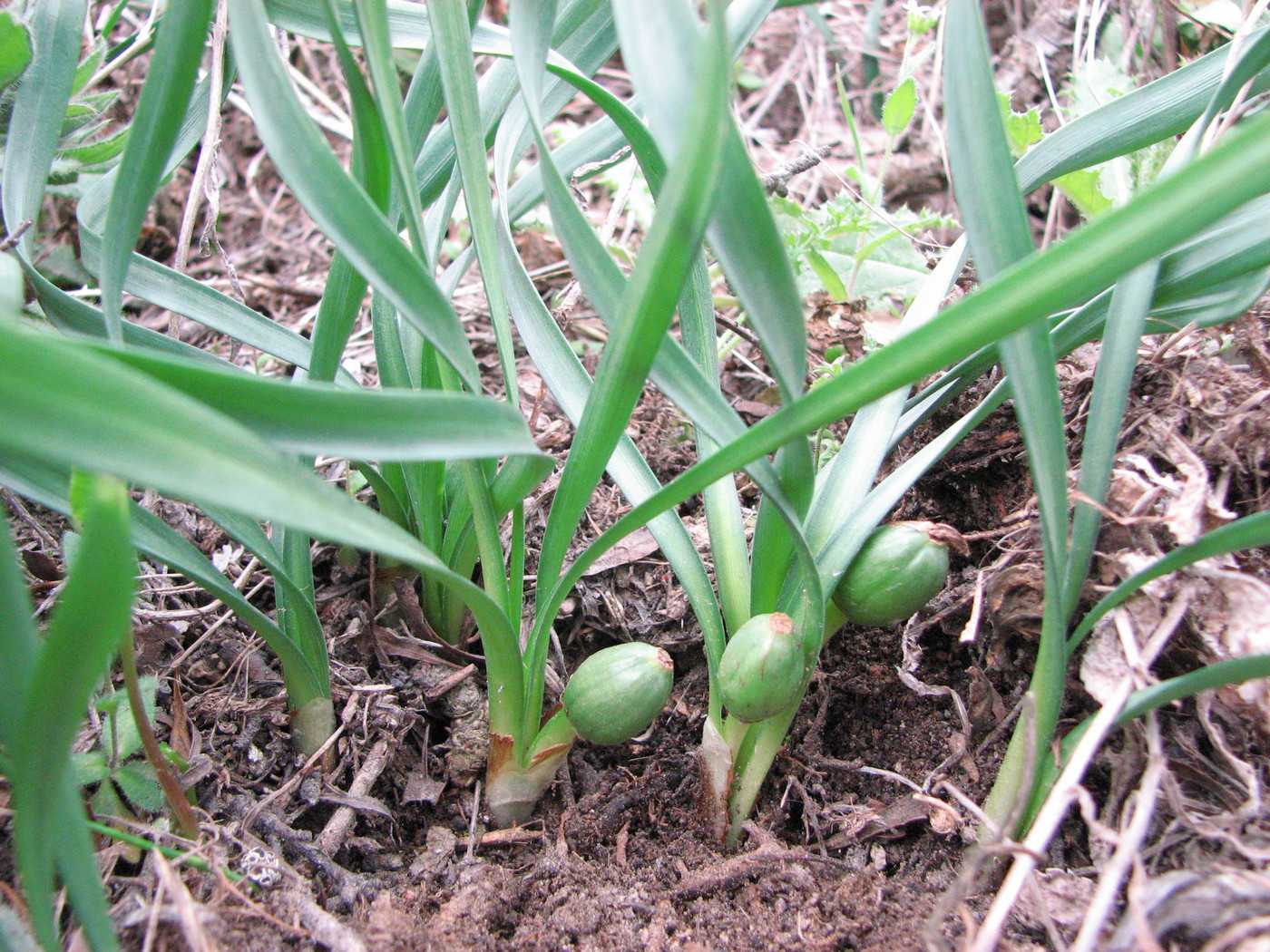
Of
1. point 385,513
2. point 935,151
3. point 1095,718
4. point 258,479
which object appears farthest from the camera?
point 935,151

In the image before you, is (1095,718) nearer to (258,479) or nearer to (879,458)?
(879,458)

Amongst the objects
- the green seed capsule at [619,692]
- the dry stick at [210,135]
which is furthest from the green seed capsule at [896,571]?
the dry stick at [210,135]

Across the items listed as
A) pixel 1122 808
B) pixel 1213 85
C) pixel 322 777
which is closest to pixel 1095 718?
pixel 1122 808

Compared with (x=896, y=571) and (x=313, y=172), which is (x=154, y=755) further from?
(x=896, y=571)

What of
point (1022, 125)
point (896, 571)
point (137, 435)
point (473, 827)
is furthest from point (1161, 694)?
point (1022, 125)

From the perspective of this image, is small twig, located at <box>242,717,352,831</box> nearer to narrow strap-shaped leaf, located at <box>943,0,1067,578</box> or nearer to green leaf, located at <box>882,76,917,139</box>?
narrow strap-shaped leaf, located at <box>943,0,1067,578</box>

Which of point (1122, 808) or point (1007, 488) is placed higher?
point (1007, 488)

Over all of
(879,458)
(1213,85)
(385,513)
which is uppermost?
(1213,85)
